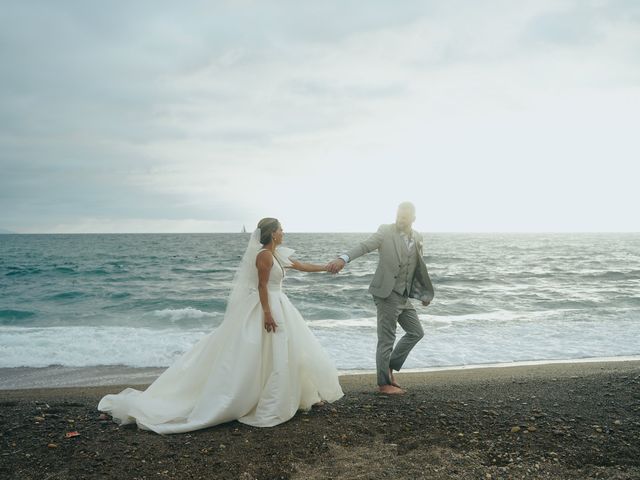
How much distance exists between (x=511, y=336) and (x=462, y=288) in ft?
35.2

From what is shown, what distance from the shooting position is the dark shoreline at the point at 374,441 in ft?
13.7

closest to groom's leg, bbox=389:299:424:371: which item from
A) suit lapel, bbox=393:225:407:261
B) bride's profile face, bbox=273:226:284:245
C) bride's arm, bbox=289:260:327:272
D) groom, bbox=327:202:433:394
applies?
groom, bbox=327:202:433:394

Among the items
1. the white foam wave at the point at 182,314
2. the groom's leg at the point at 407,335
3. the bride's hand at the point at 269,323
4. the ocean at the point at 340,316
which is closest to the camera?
the bride's hand at the point at 269,323

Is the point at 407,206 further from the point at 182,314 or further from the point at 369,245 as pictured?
the point at 182,314

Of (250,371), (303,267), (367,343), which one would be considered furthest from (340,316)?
(250,371)

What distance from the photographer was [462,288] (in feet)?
75.8

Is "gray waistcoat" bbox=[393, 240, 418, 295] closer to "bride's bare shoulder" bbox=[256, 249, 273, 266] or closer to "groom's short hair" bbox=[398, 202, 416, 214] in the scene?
"groom's short hair" bbox=[398, 202, 416, 214]

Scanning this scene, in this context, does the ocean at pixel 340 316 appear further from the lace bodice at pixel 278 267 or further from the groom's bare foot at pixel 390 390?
the lace bodice at pixel 278 267

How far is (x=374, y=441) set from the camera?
479 cm

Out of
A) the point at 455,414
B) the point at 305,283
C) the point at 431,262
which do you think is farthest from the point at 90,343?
the point at 431,262

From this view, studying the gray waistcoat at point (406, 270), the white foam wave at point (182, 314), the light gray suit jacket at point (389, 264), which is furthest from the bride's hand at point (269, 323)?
the white foam wave at point (182, 314)

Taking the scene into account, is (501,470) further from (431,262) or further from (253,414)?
(431,262)

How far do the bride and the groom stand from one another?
3.43 ft

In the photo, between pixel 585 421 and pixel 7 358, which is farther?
pixel 7 358
